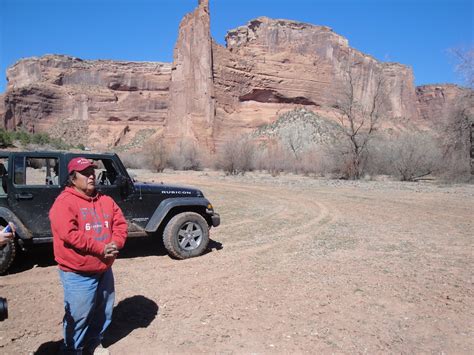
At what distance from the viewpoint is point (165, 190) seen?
6473 millimetres

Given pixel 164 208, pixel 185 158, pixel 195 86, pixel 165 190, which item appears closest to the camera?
pixel 164 208

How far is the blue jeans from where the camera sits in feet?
9.55

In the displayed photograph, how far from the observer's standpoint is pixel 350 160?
28.8 meters

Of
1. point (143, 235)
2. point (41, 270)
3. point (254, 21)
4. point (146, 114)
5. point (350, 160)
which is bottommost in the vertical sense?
point (41, 270)

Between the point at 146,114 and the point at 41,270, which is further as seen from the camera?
the point at 146,114

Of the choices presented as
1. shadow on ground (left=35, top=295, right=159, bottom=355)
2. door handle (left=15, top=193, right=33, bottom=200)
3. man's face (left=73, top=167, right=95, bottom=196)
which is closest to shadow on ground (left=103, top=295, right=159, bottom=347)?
shadow on ground (left=35, top=295, right=159, bottom=355)

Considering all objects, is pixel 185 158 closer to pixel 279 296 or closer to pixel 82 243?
pixel 279 296

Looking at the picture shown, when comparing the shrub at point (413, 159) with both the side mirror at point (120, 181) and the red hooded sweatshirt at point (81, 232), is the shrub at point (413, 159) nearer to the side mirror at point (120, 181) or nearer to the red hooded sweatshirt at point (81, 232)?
the side mirror at point (120, 181)

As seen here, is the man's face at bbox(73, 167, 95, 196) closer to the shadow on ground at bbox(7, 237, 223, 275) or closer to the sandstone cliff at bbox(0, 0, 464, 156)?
the shadow on ground at bbox(7, 237, 223, 275)

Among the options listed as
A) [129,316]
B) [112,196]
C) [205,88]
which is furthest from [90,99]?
[129,316]

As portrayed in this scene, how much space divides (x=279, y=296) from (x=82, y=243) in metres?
2.68

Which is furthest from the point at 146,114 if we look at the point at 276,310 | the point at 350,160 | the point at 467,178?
the point at 276,310

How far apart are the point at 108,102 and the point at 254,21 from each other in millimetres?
39639

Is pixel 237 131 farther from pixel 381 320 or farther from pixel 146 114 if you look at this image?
pixel 381 320
